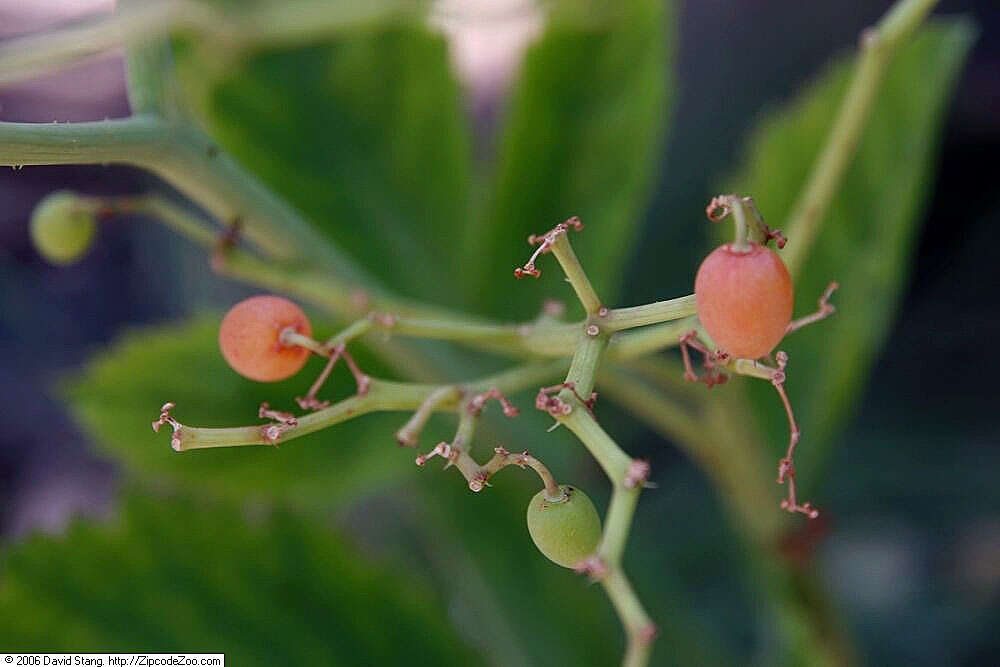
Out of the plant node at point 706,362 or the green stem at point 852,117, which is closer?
the plant node at point 706,362

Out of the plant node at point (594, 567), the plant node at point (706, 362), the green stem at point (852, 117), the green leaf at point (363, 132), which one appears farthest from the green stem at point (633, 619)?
the green leaf at point (363, 132)

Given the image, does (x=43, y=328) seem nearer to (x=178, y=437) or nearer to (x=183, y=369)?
(x=183, y=369)

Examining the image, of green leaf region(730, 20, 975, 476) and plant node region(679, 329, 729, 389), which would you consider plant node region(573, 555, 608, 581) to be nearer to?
plant node region(679, 329, 729, 389)

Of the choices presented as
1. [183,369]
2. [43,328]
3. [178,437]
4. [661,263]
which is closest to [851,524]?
[661,263]

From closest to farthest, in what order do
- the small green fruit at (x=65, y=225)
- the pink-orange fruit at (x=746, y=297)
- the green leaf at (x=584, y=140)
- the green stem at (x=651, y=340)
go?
1. the pink-orange fruit at (x=746, y=297)
2. the green stem at (x=651, y=340)
3. the small green fruit at (x=65, y=225)
4. the green leaf at (x=584, y=140)

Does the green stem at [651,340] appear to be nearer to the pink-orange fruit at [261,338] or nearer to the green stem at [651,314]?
the green stem at [651,314]

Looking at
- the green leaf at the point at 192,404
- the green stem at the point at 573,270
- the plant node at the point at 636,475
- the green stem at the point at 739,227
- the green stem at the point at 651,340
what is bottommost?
the plant node at the point at 636,475

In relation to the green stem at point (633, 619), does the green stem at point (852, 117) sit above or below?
above
